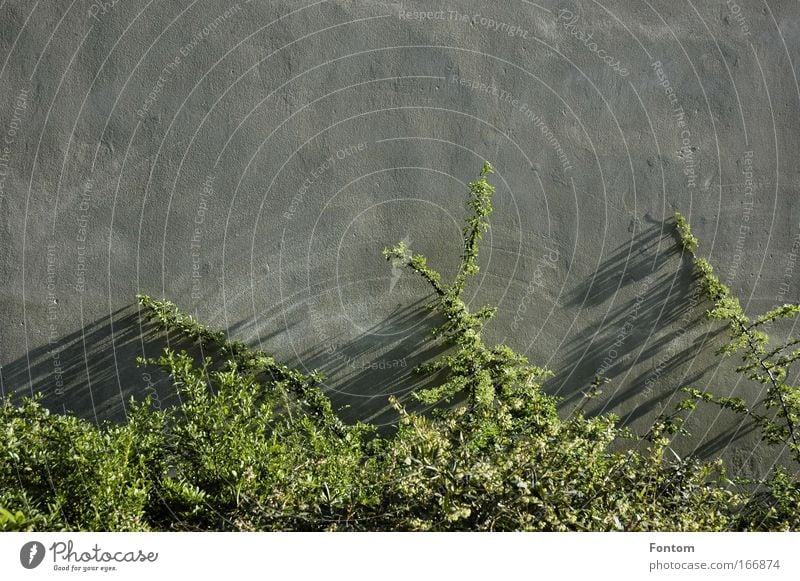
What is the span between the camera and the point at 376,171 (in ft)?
29.1

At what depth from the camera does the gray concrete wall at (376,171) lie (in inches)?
348

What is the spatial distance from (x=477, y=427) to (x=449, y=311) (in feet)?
7.44

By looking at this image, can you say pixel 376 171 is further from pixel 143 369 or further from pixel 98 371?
pixel 98 371

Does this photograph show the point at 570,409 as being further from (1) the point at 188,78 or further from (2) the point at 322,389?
(1) the point at 188,78
